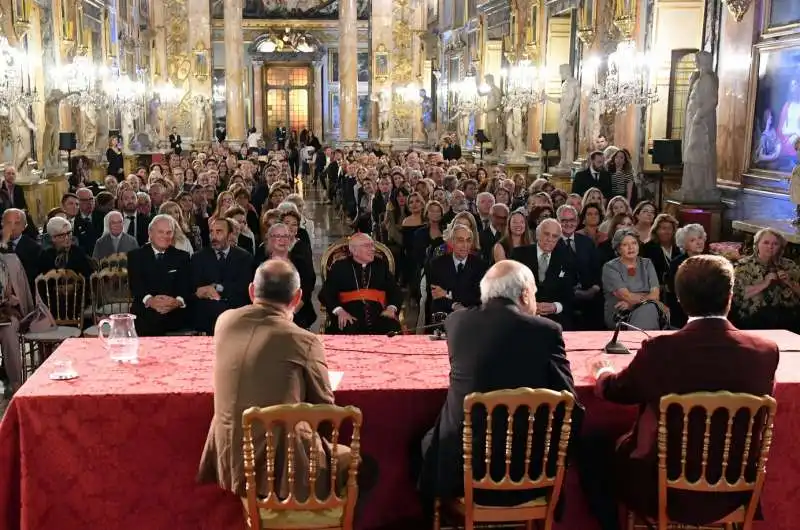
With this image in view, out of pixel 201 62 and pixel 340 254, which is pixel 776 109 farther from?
pixel 201 62

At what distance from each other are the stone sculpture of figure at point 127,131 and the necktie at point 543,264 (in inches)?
814

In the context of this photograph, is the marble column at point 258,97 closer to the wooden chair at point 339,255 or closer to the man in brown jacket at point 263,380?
the wooden chair at point 339,255

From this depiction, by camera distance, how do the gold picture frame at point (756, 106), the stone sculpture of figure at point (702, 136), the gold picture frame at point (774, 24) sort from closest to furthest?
1. the gold picture frame at point (774, 24)
2. the gold picture frame at point (756, 106)
3. the stone sculpture of figure at point (702, 136)

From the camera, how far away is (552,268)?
21.4 ft

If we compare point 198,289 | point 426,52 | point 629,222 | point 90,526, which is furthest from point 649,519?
point 426,52

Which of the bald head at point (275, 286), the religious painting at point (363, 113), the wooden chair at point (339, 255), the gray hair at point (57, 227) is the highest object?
the religious painting at point (363, 113)

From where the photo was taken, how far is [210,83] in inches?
1220

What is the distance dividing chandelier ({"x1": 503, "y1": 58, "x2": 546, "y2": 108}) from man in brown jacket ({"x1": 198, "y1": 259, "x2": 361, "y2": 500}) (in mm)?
15148

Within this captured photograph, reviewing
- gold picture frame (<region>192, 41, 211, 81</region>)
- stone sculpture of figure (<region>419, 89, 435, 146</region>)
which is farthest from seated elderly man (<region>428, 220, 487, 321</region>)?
gold picture frame (<region>192, 41, 211, 81</region>)

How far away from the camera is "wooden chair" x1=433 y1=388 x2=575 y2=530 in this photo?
316 centimetres

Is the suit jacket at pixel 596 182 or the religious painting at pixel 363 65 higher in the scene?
the religious painting at pixel 363 65

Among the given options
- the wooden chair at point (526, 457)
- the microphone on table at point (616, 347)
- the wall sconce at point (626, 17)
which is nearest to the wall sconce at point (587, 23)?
the wall sconce at point (626, 17)

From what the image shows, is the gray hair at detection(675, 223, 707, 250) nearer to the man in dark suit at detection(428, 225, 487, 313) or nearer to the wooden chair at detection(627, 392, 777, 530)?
the man in dark suit at detection(428, 225, 487, 313)

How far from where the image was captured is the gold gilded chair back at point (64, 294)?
6.64 metres
